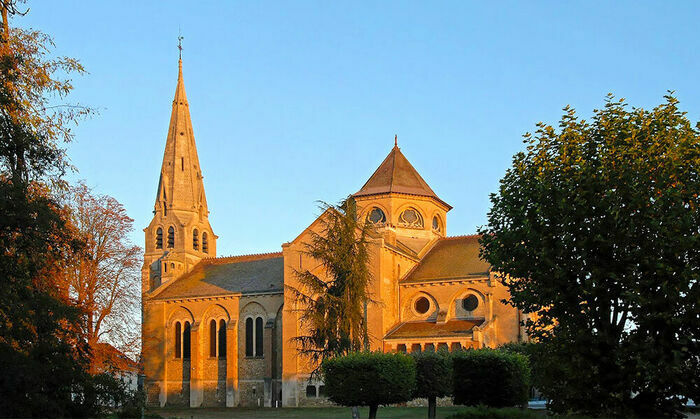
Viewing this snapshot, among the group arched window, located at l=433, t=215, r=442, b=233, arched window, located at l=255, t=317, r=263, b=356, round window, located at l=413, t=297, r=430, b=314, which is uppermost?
arched window, located at l=433, t=215, r=442, b=233

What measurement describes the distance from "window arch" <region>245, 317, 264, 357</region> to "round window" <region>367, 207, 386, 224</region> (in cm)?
1176

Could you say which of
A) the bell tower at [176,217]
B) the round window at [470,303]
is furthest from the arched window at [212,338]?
the round window at [470,303]

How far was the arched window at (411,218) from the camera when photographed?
6172cm

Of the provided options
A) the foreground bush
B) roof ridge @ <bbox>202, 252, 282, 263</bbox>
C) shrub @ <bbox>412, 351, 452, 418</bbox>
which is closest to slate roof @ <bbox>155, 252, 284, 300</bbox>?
roof ridge @ <bbox>202, 252, 282, 263</bbox>

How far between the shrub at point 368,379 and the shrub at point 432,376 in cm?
246

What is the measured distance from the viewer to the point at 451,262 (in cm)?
5681

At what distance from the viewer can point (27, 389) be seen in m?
20.8

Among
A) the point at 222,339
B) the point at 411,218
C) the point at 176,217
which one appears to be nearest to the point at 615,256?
the point at 411,218

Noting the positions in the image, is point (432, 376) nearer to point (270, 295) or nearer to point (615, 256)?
point (615, 256)

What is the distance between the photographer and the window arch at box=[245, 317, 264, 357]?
60844 mm

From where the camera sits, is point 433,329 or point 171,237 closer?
point 433,329

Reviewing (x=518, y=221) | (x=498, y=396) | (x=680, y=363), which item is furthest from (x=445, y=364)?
(x=680, y=363)

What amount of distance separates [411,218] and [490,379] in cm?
2986

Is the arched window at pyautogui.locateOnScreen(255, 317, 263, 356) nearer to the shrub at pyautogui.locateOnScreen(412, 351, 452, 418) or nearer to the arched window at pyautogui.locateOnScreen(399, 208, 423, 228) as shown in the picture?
the arched window at pyautogui.locateOnScreen(399, 208, 423, 228)
